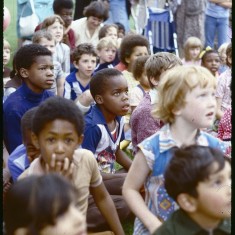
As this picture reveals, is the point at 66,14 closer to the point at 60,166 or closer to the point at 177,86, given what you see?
the point at 177,86

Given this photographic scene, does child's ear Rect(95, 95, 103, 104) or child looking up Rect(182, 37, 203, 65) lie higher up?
child's ear Rect(95, 95, 103, 104)

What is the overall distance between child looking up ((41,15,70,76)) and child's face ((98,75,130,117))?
2.81 m

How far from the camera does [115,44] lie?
7.61 metres

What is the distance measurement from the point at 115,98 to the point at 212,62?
12.3 ft

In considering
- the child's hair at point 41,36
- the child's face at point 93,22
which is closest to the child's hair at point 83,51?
the child's hair at point 41,36

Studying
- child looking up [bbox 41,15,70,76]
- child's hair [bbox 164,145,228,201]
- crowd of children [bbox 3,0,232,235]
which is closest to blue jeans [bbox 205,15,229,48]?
child looking up [bbox 41,15,70,76]

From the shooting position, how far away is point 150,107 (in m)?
4.37

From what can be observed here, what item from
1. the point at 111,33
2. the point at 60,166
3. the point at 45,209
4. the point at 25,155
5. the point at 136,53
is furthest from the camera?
the point at 111,33

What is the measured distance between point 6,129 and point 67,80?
85.3 inches

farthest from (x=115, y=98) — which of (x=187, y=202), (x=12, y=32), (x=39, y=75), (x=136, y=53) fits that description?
(x=12, y=32)

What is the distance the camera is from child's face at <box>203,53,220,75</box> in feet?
25.6

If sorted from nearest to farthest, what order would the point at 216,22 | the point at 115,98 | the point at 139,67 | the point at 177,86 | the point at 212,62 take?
1. the point at 177,86
2. the point at 115,98
3. the point at 139,67
4. the point at 212,62
5. the point at 216,22

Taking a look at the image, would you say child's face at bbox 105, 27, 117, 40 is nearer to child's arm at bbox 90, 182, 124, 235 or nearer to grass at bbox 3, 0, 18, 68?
grass at bbox 3, 0, 18, 68

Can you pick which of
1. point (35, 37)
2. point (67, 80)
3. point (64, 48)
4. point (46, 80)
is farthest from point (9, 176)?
point (64, 48)
